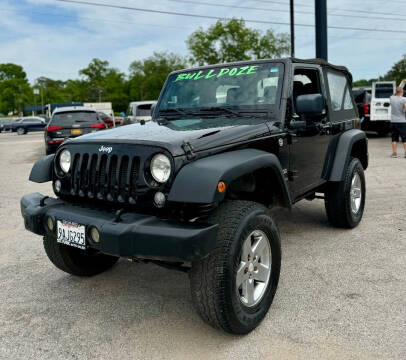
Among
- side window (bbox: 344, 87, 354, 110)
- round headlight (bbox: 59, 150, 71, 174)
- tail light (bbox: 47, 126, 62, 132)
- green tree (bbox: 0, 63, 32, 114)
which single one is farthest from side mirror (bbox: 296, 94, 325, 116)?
green tree (bbox: 0, 63, 32, 114)

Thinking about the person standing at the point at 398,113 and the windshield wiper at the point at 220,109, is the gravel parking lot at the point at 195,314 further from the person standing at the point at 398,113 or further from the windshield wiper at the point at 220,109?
the person standing at the point at 398,113

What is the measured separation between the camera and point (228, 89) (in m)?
4.00

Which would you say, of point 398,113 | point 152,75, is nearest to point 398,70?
point 152,75

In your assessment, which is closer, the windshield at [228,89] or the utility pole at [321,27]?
the windshield at [228,89]

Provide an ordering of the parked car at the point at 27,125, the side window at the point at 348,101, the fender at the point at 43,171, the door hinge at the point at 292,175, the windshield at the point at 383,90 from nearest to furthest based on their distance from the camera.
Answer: the fender at the point at 43,171
the door hinge at the point at 292,175
the side window at the point at 348,101
the windshield at the point at 383,90
the parked car at the point at 27,125

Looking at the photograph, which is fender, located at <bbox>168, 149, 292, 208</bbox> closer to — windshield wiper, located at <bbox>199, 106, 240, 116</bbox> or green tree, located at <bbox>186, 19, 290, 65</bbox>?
windshield wiper, located at <bbox>199, 106, 240, 116</bbox>

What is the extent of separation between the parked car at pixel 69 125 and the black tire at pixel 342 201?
896 cm

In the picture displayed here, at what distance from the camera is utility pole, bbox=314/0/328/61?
1552 centimetres

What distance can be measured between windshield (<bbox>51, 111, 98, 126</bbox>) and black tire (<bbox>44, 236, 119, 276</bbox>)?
30.7 ft

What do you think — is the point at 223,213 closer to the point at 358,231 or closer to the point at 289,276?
the point at 289,276

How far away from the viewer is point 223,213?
2.75 metres

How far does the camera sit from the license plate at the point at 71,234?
2.81m

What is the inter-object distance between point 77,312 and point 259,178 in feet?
5.76

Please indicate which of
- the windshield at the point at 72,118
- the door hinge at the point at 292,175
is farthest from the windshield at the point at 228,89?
the windshield at the point at 72,118
